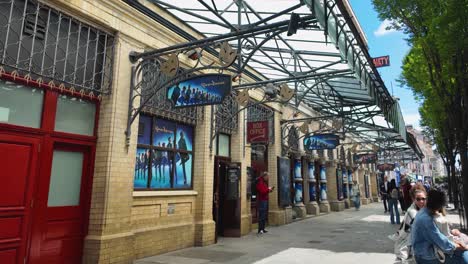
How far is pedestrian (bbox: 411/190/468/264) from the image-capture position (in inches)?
129

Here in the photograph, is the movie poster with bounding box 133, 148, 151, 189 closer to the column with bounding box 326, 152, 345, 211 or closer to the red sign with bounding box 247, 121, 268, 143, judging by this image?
the red sign with bounding box 247, 121, 268, 143

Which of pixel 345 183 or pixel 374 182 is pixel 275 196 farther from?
pixel 374 182

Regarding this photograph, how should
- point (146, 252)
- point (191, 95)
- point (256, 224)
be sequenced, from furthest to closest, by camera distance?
point (256, 224)
point (146, 252)
point (191, 95)

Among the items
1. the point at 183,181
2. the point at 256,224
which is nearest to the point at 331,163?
the point at 256,224

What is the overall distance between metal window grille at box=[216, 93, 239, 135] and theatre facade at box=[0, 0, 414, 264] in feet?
0.45

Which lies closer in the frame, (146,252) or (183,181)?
(146,252)

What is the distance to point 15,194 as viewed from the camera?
15.8 feet

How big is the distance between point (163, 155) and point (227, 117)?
3.01m

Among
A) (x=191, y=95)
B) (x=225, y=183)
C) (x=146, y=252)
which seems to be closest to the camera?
(x=191, y=95)

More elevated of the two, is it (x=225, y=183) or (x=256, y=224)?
(x=225, y=183)

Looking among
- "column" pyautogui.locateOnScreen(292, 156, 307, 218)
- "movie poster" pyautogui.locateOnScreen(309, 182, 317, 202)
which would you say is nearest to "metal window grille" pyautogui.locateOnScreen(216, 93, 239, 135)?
"column" pyautogui.locateOnScreen(292, 156, 307, 218)

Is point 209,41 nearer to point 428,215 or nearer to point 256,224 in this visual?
point 428,215

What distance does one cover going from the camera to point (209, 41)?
232 inches

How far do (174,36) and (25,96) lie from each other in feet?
12.5
